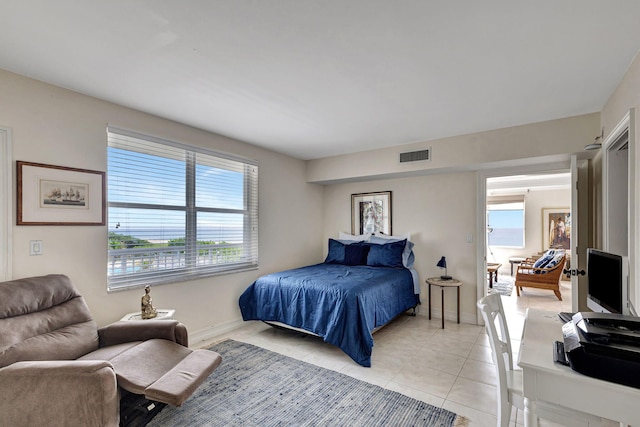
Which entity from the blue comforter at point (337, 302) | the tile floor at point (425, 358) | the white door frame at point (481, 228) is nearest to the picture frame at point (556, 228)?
the tile floor at point (425, 358)

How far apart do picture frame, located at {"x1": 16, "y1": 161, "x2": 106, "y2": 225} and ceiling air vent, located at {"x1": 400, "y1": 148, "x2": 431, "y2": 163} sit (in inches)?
134

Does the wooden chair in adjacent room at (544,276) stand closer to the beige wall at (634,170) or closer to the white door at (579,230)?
the white door at (579,230)

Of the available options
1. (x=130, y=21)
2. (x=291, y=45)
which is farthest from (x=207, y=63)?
(x=291, y=45)

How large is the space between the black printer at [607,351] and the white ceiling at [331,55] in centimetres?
157

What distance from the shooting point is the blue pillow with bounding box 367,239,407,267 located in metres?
4.25

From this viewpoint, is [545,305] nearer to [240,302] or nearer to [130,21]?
[240,302]

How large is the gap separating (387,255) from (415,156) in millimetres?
1445

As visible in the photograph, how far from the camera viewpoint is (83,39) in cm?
178

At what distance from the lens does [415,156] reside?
395cm

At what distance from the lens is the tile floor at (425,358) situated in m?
2.27

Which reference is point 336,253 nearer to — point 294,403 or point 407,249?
point 407,249

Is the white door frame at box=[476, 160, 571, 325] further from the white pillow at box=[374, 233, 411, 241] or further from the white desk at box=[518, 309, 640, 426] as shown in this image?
the white desk at box=[518, 309, 640, 426]

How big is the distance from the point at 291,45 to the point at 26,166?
2170mm

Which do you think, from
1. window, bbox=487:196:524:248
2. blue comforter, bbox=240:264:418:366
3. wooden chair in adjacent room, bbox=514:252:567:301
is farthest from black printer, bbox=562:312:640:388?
window, bbox=487:196:524:248
